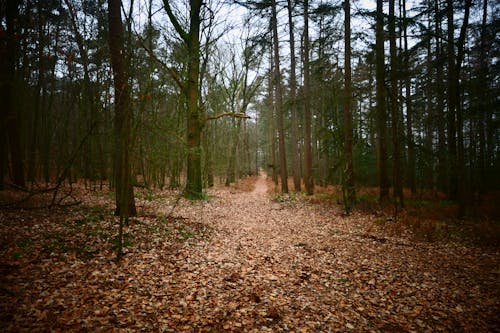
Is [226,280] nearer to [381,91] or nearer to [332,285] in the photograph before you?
[332,285]

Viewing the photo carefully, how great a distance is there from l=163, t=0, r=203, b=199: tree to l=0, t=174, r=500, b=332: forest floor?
4890mm

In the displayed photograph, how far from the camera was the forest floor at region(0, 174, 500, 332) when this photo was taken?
3.34 metres

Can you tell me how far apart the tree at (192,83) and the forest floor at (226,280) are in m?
4.89

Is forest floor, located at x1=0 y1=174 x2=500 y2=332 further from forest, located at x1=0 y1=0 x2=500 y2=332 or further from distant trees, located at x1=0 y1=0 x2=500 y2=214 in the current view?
distant trees, located at x1=0 y1=0 x2=500 y2=214

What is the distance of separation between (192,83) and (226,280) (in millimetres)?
9816

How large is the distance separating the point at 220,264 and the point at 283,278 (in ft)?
4.54

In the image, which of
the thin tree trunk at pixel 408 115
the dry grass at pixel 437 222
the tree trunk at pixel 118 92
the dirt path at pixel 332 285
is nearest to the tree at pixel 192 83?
the tree trunk at pixel 118 92

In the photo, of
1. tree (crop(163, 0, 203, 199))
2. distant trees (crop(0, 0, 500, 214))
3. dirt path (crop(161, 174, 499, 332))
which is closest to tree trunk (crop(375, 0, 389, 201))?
distant trees (crop(0, 0, 500, 214))

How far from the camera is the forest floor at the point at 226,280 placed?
334 cm

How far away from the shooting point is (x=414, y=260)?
5672mm

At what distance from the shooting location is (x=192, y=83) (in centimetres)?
1171

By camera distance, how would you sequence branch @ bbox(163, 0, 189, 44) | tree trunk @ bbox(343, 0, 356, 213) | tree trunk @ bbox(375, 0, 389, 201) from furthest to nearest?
1. branch @ bbox(163, 0, 189, 44)
2. tree trunk @ bbox(375, 0, 389, 201)
3. tree trunk @ bbox(343, 0, 356, 213)

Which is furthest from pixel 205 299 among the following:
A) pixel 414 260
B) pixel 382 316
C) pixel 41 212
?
pixel 41 212

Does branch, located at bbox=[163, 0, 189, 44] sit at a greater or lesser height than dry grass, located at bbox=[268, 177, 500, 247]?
greater
